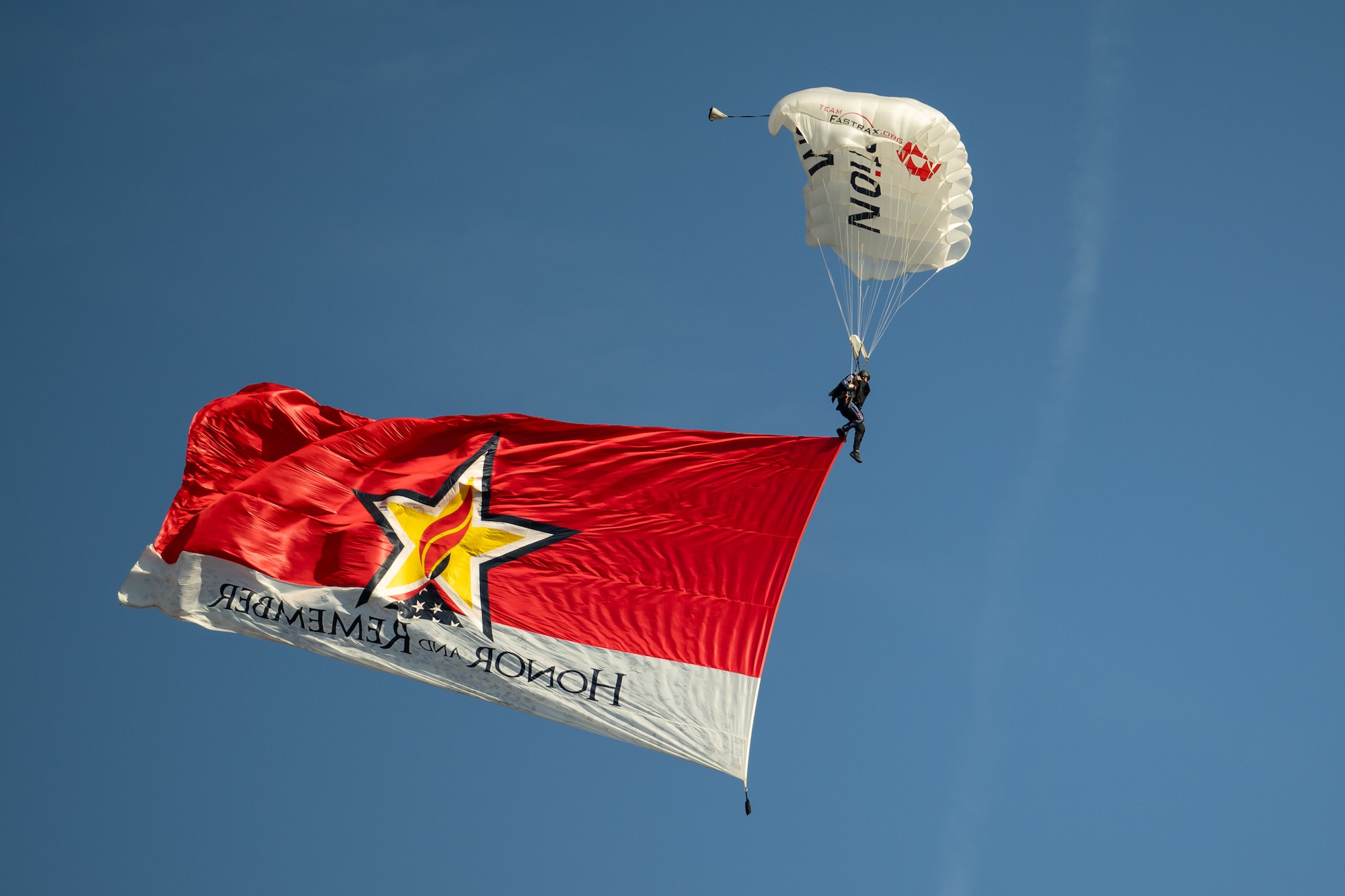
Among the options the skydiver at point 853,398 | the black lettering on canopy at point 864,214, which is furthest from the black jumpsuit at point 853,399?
the black lettering on canopy at point 864,214

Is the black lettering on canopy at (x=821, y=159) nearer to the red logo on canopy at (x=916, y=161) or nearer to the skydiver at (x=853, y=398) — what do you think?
the red logo on canopy at (x=916, y=161)

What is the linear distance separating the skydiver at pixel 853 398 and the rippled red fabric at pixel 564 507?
115 centimetres

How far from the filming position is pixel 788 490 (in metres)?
15.1

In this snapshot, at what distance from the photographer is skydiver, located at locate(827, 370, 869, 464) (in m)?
16.5

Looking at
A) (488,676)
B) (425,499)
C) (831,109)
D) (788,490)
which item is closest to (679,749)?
(488,676)

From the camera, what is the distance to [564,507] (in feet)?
51.7

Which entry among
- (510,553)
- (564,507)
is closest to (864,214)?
(564,507)

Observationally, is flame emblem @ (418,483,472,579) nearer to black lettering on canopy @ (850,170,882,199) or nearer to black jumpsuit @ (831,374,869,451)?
black jumpsuit @ (831,374,869,451)

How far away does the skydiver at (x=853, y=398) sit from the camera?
16.5 metres

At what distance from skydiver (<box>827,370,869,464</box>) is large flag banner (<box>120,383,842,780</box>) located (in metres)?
1.23

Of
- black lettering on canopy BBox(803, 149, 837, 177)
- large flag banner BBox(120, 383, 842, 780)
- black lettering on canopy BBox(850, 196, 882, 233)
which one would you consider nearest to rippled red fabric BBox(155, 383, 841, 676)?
large flag banner BBox(120, 383, 842, 780)

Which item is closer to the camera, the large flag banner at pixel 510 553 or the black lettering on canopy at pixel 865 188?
the large flag banner at pixel 510 553

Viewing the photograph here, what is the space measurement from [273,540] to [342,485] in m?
1.09

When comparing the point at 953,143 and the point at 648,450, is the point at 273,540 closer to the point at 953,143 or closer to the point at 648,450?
the point at 648,450
